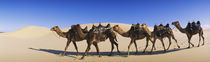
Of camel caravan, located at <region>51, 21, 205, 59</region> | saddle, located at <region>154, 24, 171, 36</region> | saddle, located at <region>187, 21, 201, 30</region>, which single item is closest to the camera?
camel caravan, located at <region>51, 21, 205, 59</region>

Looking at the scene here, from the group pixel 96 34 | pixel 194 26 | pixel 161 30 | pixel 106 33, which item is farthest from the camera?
pixel 194 26

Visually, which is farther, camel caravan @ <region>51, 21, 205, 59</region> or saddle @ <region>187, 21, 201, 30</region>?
saddle @ <region>187, 21, 201, 30</region>

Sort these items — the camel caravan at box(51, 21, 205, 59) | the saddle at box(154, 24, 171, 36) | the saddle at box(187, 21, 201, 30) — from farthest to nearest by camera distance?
the saddle at box(187, 21, 201, 30)
the saddle at box(154, 24, 171, 36)
the camel caravan at box(51, 21, 205, 59)

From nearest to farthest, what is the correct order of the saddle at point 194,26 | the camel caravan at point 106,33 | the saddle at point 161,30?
the camel caravan at point 106,33 → the saddle at point 161,30 → the saddle at point 194,26

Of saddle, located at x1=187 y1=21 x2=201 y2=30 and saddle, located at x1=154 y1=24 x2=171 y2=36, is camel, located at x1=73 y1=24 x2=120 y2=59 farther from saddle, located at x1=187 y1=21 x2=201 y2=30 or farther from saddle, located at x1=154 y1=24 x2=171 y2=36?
saddle, located at x1=187 y1=21 x2=201 y2=30

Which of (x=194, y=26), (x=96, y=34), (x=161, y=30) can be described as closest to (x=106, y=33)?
(x=96, y=34)

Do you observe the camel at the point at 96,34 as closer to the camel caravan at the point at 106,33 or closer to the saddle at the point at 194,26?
the camel caravan at the point at 106,33

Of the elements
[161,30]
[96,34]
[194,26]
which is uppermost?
[194,26]

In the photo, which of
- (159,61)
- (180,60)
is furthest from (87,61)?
(180,60)

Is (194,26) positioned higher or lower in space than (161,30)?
higher

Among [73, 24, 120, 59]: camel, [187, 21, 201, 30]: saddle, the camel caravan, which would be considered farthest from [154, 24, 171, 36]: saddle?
[73, 24, 120, 59]: camel

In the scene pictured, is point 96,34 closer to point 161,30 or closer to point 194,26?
point 161,30

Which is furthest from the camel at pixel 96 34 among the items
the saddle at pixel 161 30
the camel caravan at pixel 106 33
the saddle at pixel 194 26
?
the saddle at pixel 194 26

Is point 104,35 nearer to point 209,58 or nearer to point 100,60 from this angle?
point 100,60
